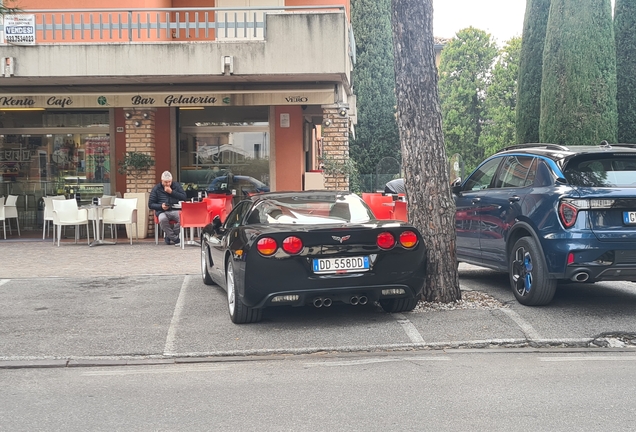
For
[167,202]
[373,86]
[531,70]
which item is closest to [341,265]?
[167,202]

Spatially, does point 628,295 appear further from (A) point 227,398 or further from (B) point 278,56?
(B) point 278,56

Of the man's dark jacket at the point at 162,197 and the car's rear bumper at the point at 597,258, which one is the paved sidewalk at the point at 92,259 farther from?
the car's rear bumper at the point at 597,258

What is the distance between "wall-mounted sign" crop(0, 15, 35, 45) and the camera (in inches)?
594

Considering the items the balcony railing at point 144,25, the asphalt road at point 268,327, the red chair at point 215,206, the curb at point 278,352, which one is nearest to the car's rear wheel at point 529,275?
the asphalt road at point 268,327

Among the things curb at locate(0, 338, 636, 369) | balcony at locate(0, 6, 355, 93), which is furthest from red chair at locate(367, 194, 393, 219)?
curb at locate(0, 338, 636, 369)

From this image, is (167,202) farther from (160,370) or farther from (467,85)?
(467,85)

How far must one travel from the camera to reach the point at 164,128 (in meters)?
18.6

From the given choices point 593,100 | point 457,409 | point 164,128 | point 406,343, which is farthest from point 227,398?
point 593,100

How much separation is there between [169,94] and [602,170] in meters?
10.5

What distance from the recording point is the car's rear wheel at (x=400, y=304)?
25.3 ft

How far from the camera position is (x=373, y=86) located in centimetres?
3159

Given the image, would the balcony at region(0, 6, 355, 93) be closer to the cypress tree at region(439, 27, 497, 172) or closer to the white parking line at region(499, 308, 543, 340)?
the white parking line at region(499, 308, 543, 340)

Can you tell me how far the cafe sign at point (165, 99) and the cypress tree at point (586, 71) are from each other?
6620 millimetres

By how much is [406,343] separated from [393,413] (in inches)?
77.9
